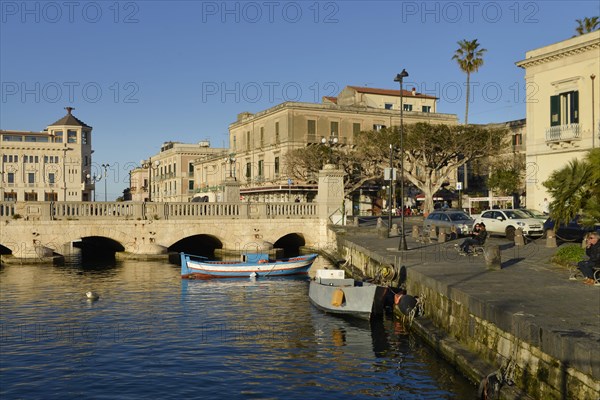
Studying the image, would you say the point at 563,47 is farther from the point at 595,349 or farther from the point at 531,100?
the point at 595,349

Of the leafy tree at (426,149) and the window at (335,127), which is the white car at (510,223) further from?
the window at (335,127)

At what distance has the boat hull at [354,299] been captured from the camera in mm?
20859

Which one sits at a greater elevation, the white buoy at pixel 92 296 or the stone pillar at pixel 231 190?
the stone pillar at pixel 231 190

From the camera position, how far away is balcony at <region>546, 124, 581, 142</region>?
4006 cm

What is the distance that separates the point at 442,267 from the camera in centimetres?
2183

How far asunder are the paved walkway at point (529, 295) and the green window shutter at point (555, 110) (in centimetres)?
1738

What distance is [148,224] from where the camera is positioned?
139ft

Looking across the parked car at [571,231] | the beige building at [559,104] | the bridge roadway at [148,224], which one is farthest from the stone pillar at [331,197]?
the parked car at [571,231]

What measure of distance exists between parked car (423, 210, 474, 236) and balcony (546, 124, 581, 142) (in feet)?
29.2

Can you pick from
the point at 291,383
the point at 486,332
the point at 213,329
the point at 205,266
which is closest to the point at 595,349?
the point at 486,332

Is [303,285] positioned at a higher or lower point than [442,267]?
lower

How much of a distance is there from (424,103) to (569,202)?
6869cm

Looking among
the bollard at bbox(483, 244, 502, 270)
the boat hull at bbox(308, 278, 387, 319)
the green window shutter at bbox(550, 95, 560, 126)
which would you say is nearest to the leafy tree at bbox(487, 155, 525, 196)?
the green window shutter at bbox(550, 95, 560, 126)

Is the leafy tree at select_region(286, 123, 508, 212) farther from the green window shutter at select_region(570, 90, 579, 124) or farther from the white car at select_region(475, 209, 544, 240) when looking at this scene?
the white car at select_region(475, 209, 544, 240)
